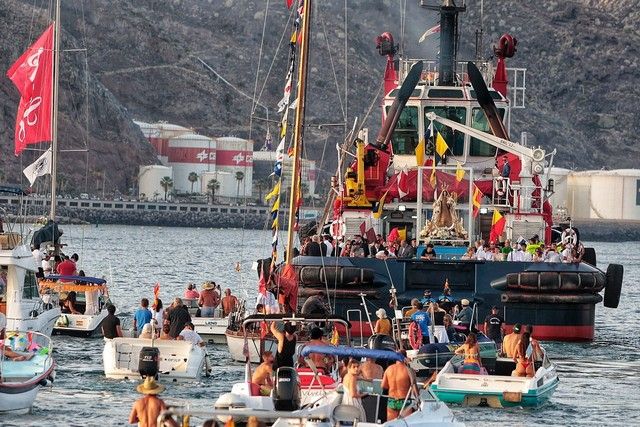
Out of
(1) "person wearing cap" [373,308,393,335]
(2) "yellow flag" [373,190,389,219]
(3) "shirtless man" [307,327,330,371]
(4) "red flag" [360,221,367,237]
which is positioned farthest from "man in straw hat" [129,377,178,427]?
(2) "yellow flag" [373,190,389,219]

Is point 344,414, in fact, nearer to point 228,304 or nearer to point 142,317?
point 142,317

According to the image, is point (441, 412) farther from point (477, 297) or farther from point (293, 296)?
point (477, 297)

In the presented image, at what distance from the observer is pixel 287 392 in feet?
93.1

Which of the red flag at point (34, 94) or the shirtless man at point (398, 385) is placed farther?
the red flag at point (34, 94)

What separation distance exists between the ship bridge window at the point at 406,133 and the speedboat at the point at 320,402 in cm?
2638

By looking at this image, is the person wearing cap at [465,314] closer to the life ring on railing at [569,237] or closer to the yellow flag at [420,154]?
the life ring on railing at [569,237]

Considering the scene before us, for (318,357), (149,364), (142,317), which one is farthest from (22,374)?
(142,317)

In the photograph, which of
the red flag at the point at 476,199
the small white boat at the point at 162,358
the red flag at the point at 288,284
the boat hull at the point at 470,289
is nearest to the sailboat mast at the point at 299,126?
the red flag at the point at 288,284

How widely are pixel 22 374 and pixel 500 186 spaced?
23703mm

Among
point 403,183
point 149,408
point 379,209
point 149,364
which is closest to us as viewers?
point 149,408

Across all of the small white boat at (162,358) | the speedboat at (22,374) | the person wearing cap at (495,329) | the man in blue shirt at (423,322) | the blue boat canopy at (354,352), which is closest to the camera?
the blue boat canopy at (354,352)

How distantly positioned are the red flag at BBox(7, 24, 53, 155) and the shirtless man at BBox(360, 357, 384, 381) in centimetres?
3076

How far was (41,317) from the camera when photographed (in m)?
43.2

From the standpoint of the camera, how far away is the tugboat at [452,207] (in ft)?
157
